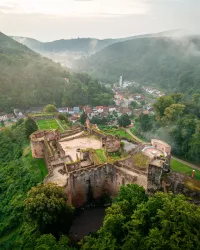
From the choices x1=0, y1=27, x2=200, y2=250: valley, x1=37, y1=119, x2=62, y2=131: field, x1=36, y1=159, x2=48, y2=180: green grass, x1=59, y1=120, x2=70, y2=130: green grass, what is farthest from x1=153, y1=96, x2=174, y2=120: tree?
x1=36, y1=159, x2=48, y2=180: green grass

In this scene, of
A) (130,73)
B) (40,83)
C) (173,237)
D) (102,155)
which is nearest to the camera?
(173,237)

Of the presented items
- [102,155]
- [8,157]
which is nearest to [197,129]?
[102,155]

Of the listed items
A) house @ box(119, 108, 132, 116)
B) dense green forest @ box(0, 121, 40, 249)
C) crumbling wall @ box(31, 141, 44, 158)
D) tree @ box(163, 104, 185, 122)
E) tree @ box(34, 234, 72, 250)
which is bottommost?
house @ box(119, 108, 132, 116)

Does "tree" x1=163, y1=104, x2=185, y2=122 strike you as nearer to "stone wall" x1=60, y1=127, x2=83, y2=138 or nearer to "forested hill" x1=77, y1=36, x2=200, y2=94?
"stone wall" x1=60, y1=127, x2=83, y2=138

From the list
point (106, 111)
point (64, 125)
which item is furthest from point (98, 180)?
point (106, 111)

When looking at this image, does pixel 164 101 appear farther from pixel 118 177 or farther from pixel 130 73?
pixel 130 73

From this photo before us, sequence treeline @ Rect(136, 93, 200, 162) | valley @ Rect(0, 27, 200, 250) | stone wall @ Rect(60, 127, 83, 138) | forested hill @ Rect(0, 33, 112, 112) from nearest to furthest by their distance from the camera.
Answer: valley @ Rect(0, 27, 200, 250), stone wall @ Rect(60, 127, 83, 138), treeline @ Rect(136, 93, 200, 162), forested hill @ Rect(0, 33, 112, 112)
